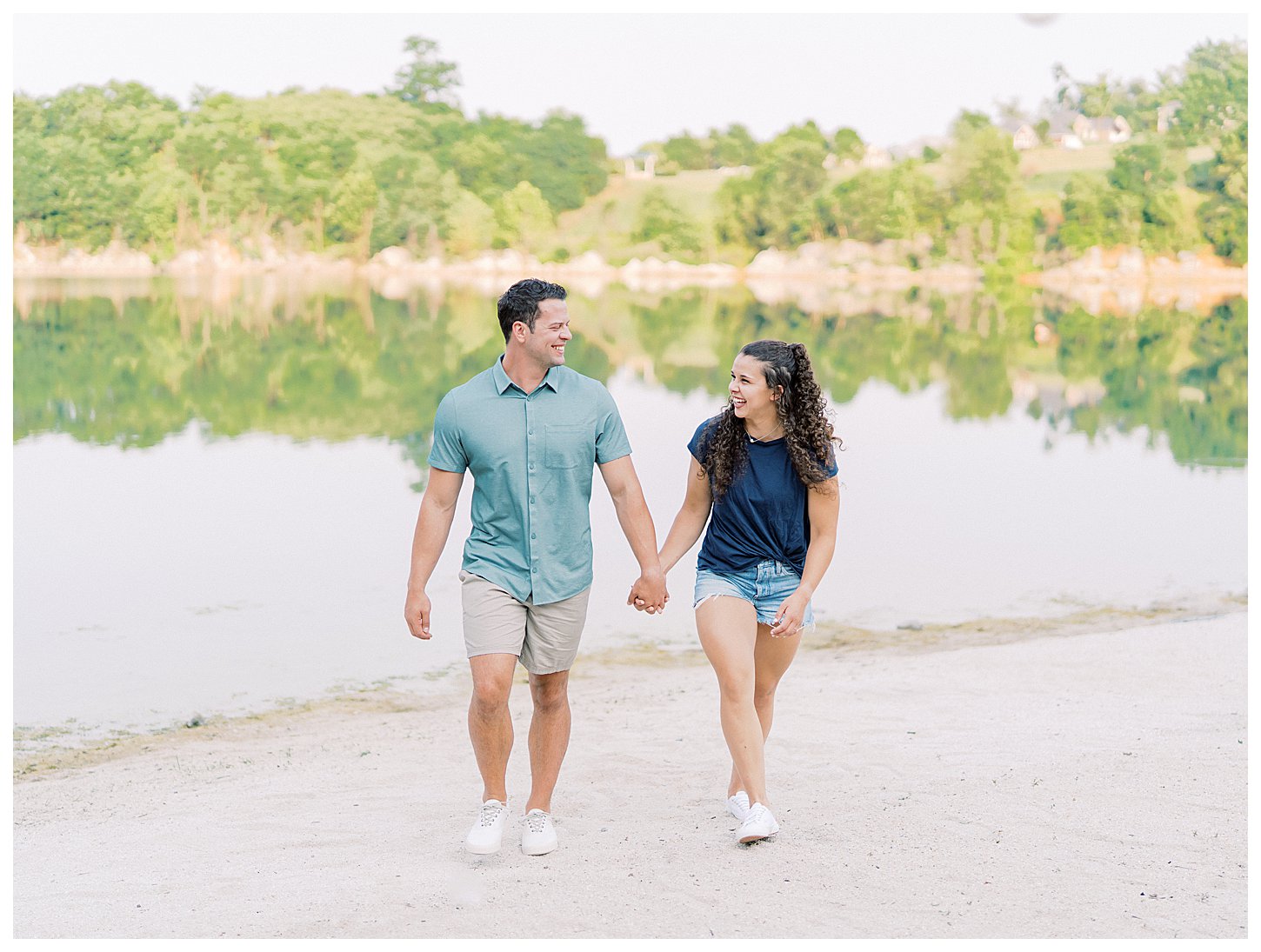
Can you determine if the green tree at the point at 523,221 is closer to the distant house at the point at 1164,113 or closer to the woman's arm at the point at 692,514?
the distant house at the point at 1164,113

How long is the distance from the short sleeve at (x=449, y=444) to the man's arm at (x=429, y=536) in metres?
0.03

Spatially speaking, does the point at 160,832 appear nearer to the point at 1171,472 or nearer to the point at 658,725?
the point at 658,725

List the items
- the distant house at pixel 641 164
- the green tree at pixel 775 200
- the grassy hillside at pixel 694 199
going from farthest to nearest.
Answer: the distant house at pixel 641 164
the grassy hillside at pixel 694 199
the green tree at pixel 775 200

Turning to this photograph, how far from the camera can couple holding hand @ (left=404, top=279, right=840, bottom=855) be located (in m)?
4.50

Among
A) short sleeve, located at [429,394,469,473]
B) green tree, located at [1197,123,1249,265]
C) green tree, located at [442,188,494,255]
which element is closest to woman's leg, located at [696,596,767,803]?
short sleeve, located at [429,394,469,473]

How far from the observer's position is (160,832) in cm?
523

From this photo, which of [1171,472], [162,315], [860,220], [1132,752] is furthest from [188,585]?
[860,220]

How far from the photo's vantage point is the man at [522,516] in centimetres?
449

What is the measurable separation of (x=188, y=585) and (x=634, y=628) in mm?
4029

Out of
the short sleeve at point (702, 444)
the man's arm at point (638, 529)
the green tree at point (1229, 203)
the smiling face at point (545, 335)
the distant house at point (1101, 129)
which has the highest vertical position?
the distant house at point (1101, 129)

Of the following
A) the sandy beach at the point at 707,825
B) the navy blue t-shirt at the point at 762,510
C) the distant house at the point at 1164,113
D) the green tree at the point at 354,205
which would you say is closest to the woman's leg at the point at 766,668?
the navy blue t-shirt at the point at 762,510

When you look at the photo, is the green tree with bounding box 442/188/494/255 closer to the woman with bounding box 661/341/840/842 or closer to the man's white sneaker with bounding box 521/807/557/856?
the woman with bounding box 661/341/840/842

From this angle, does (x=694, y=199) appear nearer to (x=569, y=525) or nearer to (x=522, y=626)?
(x=569, y=525)

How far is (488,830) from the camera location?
4574 mm
